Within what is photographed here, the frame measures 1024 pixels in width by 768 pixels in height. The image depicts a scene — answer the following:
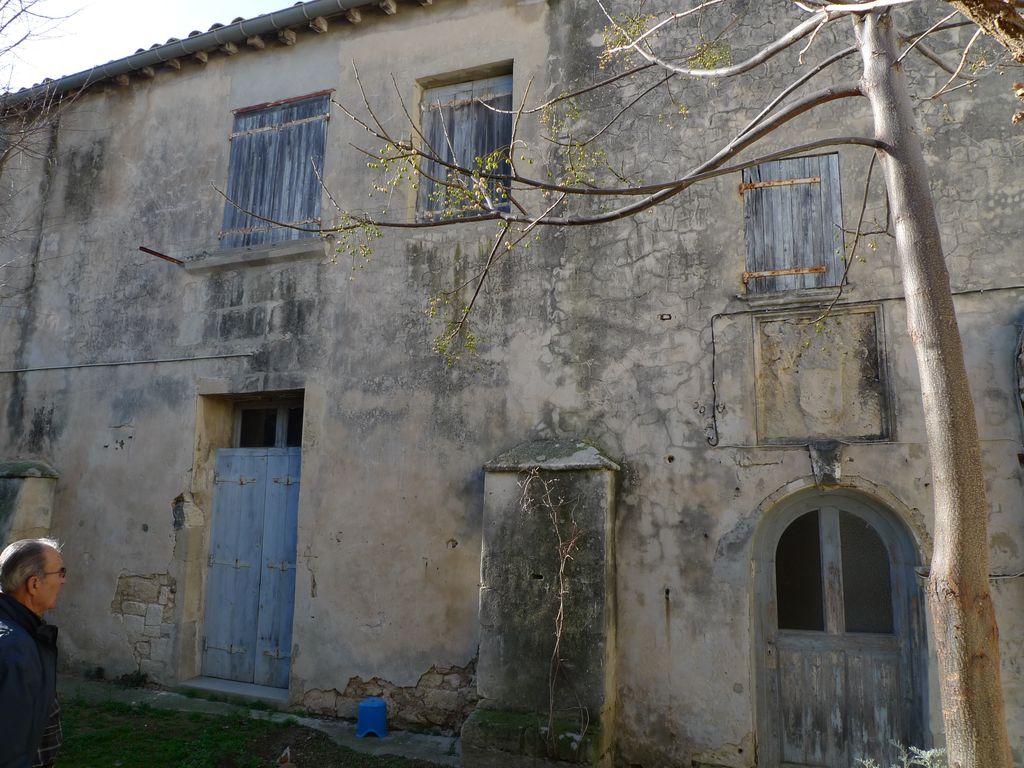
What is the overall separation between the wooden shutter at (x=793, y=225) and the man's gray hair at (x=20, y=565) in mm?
4853

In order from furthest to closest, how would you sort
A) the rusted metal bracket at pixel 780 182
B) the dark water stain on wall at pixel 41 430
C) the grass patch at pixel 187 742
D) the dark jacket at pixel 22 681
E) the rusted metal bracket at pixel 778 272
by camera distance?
the dark water stain on wall at pixel 41 430 < the rusted metal bracket at pixel 780 182 < the rusted metal bracket at pixel 778 272 < the grass patch at pixel 187 742 < the dark jacket at pixel 22 681

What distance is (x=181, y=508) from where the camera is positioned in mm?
7504

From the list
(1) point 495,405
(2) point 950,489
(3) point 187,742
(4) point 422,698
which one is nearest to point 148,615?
(3) point 187,742

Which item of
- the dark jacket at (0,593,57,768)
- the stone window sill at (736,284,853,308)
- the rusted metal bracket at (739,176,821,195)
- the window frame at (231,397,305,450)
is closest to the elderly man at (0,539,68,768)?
the dark jacket at (0,593,57,768)

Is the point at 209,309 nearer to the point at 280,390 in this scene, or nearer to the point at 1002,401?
the point at 280,390

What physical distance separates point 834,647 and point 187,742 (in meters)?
4.87

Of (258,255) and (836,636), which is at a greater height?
(258,255)

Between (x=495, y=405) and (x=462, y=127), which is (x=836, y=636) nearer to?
(x=495, y=405)

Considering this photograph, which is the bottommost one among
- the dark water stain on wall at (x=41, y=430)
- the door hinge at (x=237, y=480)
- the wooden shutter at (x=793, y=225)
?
the door hinge at (x=237, y=480)

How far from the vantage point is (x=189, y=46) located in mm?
8102

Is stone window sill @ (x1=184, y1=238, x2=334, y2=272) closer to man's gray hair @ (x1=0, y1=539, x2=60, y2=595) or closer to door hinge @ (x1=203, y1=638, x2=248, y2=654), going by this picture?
door hinge @ (x1=203, y1=638, x2=248, y2=654)

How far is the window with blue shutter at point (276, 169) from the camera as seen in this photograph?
761 cm

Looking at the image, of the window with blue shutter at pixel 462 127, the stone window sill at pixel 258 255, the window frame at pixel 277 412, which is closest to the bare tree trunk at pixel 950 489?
the window with blue shutter at pixel 462 127

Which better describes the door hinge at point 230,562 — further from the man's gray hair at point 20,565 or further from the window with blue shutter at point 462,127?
the man's gray hair at point 20,565
